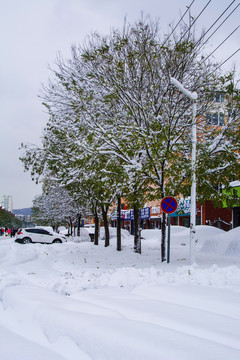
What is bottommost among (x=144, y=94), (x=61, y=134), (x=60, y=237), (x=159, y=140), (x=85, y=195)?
(x=60, y=237)

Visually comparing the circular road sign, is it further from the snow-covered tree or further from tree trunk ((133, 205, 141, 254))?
tree trunk ((133, 205, 141, 254))

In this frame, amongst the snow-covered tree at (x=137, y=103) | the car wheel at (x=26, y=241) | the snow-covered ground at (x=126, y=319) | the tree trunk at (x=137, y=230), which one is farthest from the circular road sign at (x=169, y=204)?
the car wheel at (x=26, y=241)

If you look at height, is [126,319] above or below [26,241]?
above

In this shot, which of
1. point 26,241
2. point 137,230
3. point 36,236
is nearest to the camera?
point 137,230

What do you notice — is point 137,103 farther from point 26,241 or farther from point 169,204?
point 26,241

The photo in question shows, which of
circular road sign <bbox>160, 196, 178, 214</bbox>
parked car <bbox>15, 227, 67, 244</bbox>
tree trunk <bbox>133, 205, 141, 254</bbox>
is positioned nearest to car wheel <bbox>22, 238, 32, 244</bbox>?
parked car <bbox>15, 227, 67, 244</bbox>

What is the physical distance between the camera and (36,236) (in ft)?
105

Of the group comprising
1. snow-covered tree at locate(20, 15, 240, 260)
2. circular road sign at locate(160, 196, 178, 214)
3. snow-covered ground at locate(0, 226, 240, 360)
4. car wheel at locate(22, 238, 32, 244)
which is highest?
snow-covered tree at locate(20, 15, 240, 260)

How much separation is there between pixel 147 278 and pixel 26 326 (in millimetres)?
3780

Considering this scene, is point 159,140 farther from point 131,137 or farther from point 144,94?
point 144,94

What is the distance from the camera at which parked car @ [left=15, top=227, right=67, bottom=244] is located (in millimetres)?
30984

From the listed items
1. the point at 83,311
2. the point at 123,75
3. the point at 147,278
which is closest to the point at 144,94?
the point at 123,75

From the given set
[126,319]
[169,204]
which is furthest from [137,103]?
[126,319]

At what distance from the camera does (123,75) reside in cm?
1403
